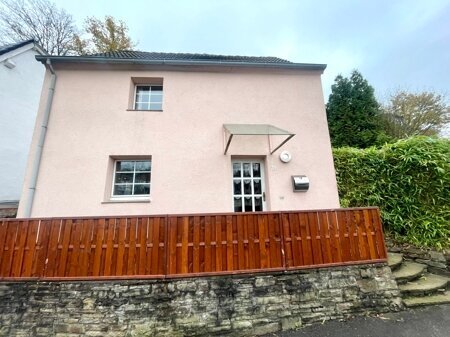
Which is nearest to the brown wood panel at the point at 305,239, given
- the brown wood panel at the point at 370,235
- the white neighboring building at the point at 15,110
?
the brown wood panel at the point at 370,235

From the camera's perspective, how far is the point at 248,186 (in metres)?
6.24

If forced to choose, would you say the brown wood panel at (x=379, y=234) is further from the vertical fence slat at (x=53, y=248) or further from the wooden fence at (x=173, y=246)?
the vertical fence slat at (x=53, y=248)

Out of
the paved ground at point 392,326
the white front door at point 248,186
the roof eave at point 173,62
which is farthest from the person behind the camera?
the roof eave at point 173,62

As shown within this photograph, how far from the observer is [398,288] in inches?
157

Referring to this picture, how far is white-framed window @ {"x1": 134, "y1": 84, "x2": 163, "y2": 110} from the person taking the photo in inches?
265

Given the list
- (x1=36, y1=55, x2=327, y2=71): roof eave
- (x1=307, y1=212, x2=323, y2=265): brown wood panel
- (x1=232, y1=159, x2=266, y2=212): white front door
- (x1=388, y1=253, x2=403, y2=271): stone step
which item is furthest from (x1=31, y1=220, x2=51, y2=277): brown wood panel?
(x1=388, y1=253, x2=403, y2=271): stone step

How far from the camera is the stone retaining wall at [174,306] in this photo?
3.28 m

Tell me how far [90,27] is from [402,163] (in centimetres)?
1888

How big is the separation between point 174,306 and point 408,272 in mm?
5234

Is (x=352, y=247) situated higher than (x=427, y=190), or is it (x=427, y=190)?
(x=427, y=190)

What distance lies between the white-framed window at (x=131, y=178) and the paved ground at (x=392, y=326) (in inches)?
186

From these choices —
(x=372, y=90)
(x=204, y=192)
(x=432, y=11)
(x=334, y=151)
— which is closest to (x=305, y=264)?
(x=204, y=192)

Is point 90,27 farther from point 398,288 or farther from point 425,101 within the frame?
point 425,101

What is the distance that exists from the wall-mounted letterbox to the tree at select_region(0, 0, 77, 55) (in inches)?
620
